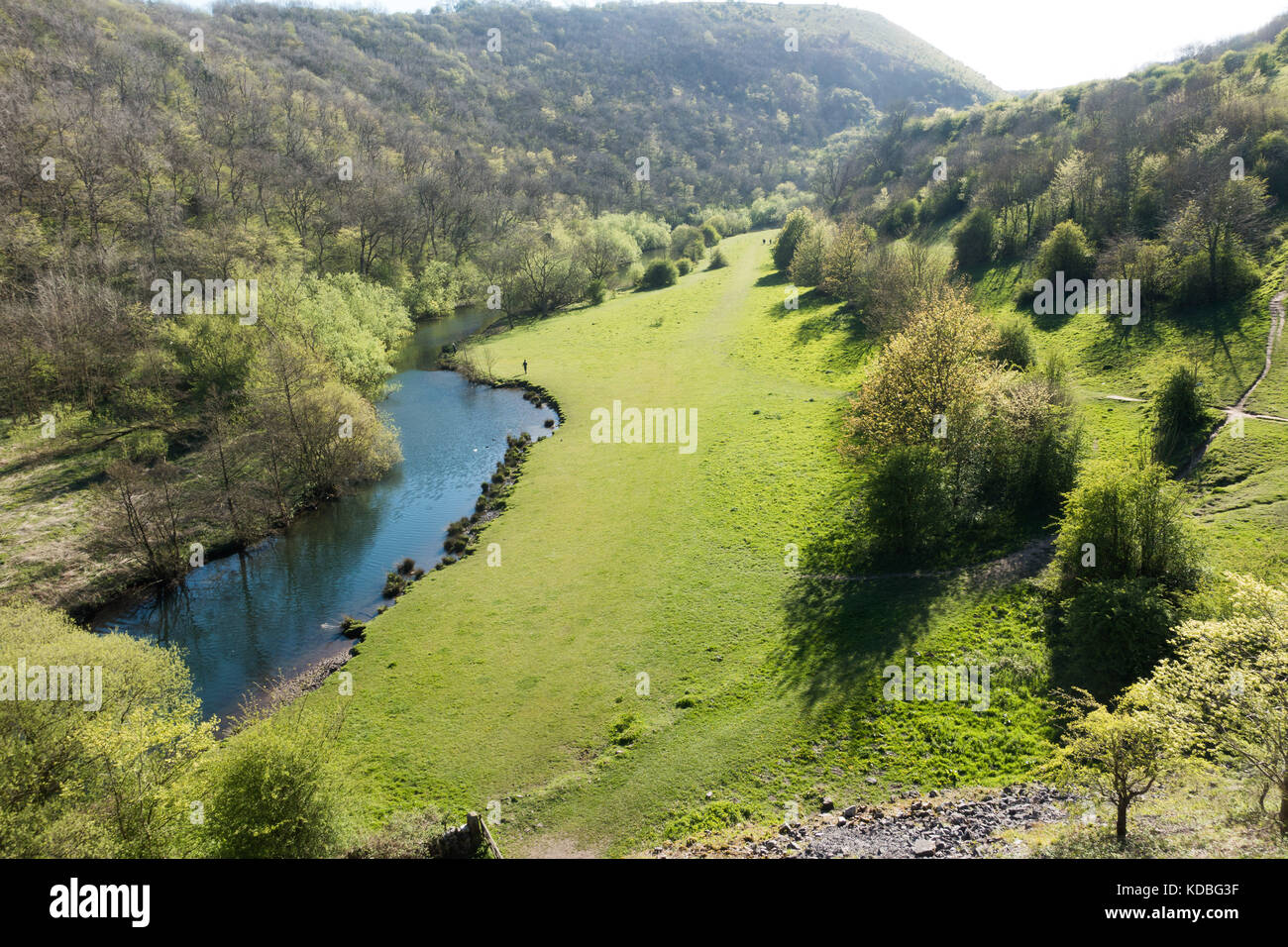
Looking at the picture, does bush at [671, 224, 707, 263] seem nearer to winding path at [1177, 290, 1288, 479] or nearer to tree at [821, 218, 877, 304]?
tree at [821, 218, 877, 304]

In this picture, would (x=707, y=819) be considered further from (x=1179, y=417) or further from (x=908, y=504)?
(x=1179, y=417)

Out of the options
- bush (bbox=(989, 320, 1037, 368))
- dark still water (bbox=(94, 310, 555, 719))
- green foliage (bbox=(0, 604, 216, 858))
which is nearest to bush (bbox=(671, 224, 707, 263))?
dark still water (bbox=(94, 310, 555, 719))

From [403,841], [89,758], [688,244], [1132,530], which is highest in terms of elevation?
[688,244]

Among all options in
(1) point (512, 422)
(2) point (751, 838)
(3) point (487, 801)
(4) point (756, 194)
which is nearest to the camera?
(2) point (751, 838)

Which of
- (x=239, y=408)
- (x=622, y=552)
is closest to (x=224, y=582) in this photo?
(x=239, y=408)

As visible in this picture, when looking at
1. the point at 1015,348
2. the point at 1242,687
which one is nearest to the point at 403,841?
the point at 1242,687

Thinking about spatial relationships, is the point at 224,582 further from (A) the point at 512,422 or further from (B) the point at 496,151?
(B) the point at 496,151
